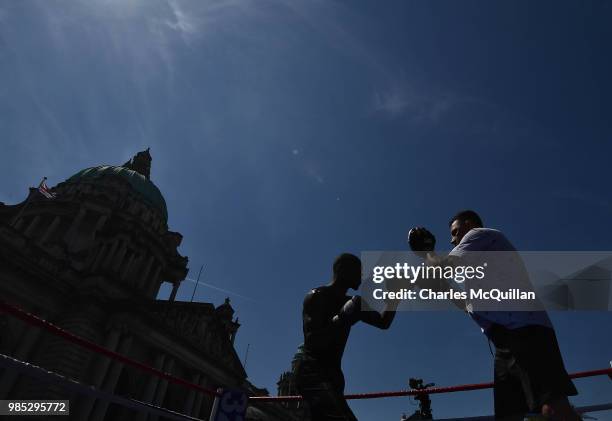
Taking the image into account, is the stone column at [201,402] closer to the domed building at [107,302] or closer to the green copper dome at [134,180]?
the domed building at [107,302]

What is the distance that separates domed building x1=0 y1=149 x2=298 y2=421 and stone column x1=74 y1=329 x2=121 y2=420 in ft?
0.23

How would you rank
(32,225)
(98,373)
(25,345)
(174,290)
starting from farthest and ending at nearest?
(174,290), (32,225), (98,373), (25,345)

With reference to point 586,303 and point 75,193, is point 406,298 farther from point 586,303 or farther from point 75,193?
point 75,193

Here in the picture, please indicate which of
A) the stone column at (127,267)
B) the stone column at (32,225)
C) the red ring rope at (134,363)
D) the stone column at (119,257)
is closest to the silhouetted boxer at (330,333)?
the red ring rope at (134,363)

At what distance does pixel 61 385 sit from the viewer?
11.0ft

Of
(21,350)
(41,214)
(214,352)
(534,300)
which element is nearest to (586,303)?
(534,300)

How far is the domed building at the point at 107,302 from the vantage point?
23.9 metres

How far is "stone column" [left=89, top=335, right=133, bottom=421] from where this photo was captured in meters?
24.0

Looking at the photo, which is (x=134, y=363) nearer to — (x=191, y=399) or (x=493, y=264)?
(x=493, y=264)

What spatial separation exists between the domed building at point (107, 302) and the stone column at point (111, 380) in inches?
3.1

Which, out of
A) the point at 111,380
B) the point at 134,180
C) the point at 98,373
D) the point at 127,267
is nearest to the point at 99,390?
the point at 98,373

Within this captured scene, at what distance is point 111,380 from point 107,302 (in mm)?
5784

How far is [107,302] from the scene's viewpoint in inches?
1108

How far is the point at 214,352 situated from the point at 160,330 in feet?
25.5
